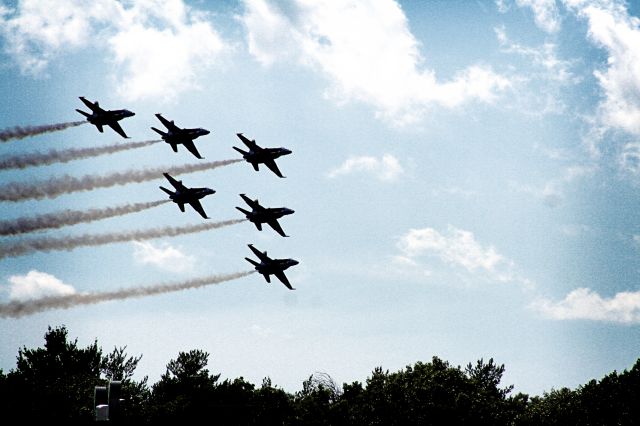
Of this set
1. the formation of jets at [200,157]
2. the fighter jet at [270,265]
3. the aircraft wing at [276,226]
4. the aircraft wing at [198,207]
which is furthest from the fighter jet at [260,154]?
the fighter jet at [270,265]

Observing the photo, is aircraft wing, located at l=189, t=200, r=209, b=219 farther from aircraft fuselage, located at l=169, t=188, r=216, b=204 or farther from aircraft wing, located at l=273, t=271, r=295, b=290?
aircraft wing, located at l=273, t=271, r=295, b=290

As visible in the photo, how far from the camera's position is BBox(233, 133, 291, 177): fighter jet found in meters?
58.5

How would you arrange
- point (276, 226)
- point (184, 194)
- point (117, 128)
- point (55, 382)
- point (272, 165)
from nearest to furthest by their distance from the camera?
point (184, 194), point (272, 165), point (117, 128), point (276, 226), point (55, 382)

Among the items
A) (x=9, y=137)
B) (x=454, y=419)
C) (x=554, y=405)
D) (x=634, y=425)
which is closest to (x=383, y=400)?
(x=454, y=419)

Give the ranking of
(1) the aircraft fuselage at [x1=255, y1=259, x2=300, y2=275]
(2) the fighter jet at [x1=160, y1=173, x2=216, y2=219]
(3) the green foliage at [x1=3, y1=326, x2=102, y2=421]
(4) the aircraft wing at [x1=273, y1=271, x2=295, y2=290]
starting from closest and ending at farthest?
1. (2) the fighter jet at [x1=160, y1=173, x2=216, y2=219]
2. (1) the aircraft fuselage at [x1=255, y1=259, x2=300, y2=275]
3. (4) the aircraft wing at [x1=273, y1=271, x2=295, y2=290]
4. (3) the green foliage at [x1=3, y1=326, x2=102, y2=421]

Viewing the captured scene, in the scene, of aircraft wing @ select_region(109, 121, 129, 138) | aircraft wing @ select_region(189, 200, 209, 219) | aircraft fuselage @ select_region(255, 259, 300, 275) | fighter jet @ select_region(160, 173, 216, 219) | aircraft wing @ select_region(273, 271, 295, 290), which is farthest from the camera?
aircraft wing @ select_region(273, 271, 295, 290)

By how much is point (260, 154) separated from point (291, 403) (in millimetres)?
57615

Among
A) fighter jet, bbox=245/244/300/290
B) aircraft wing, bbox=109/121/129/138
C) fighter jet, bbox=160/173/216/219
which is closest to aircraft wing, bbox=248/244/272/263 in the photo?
fighter jet, bbox=245/244/300/290

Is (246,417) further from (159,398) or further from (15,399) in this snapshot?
(15,399)

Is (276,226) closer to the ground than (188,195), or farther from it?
closer to the ground

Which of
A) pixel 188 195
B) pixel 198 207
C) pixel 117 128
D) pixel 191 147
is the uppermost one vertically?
pixel 117 128

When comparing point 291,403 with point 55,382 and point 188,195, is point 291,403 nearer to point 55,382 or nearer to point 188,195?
point 55,382

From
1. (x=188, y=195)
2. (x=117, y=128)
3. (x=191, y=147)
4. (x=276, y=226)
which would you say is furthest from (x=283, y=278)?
(x=117, y=128)

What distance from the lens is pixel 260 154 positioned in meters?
58.5
